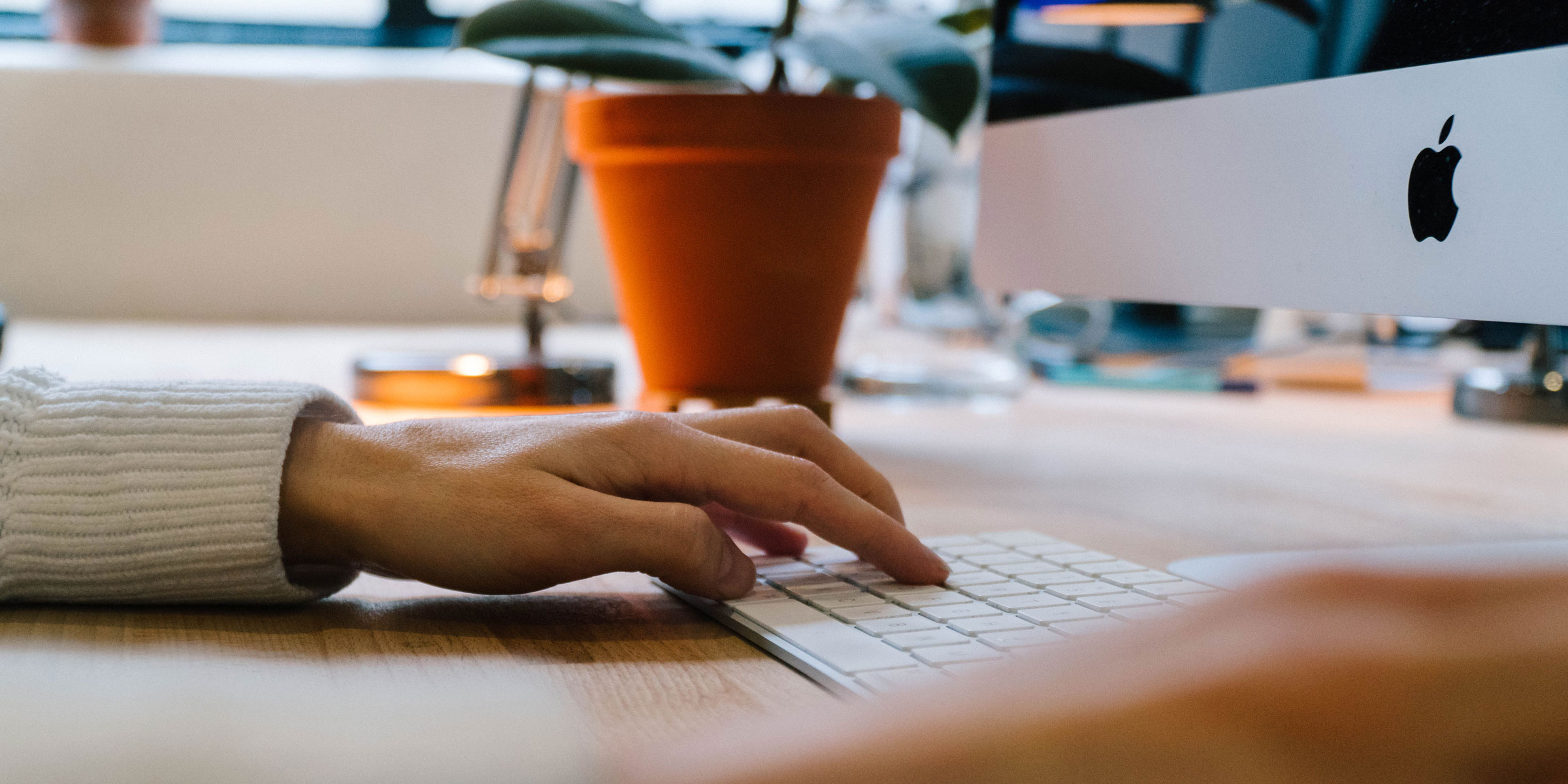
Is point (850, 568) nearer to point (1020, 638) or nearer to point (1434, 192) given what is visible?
point (1020, 638)

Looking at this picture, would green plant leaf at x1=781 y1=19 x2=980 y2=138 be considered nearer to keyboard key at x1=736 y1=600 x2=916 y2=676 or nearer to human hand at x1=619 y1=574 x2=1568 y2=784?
keyboard key at x1=736 y1=600 x2=916 y2=676

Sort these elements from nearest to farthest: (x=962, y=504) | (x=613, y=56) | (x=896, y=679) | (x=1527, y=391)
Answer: (x=896, y=679)
(x=962, y=504)
(x=613, y=56)
(x=1527, y=391)

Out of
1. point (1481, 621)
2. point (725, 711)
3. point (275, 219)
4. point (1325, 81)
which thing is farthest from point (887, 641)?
point (275, 219)

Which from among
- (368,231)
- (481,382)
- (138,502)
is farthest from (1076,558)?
(368,231)

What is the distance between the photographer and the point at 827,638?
381 millimetres

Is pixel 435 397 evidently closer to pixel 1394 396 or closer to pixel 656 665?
pixel 656 665

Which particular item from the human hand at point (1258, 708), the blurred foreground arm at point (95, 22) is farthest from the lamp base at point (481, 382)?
the blurred foreground arm at point (95, 22)

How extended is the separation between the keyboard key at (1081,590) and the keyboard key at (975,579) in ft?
0.07

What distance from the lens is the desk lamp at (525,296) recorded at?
101cm

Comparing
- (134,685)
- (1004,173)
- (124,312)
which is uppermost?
(1004,173)

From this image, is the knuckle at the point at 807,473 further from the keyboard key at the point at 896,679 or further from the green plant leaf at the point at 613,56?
the green plant leaf at the point at 613,56

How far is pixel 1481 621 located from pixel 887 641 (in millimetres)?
197

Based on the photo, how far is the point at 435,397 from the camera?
1008 mm

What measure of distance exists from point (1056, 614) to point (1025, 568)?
0.25 ft
